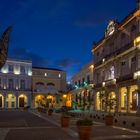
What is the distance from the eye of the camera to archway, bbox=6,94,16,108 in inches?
4119

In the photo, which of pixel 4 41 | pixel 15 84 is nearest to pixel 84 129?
pixel 4 41

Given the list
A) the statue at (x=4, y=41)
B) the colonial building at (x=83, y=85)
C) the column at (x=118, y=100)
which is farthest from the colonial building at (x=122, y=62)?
the statue at (x=4, y=41)

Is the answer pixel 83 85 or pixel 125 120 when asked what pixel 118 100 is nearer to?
pixel 125 120

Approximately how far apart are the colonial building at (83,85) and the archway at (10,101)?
21.9 meters

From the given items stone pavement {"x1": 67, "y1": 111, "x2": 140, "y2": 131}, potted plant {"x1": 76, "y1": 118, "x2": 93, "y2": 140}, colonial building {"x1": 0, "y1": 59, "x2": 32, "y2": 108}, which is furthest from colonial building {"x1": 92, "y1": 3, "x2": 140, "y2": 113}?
colonial building {"x1": 0, "y1": 59, "x2": 32, "y2": 108}

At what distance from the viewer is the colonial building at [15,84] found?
104000 millimetres

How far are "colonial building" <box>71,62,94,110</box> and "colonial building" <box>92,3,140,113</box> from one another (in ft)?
26.3

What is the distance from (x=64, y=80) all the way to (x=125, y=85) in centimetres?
6808

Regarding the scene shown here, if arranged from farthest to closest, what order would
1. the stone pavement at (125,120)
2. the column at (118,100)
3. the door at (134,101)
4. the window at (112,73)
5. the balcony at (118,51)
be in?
1. the window at (112,73)
2. the column at (118,100)
3. the balcony at (118,51)
4. the door at (134,101)
5. the stone pavement at (125,120)

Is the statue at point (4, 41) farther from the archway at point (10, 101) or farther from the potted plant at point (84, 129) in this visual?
the archway at point (10, 101)

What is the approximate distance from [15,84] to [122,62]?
61.2 m

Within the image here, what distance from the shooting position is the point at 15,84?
4205 inches

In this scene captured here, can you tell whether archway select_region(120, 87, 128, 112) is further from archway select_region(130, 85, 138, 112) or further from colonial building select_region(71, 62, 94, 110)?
colonial building select_region(71, 62, 94, 110)

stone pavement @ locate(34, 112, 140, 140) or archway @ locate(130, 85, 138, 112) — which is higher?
archway @ locate(130, 85, 138, 112)
